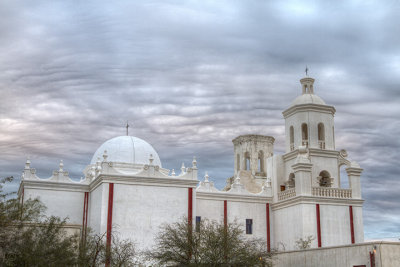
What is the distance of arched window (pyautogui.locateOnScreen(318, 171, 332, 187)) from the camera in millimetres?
39594

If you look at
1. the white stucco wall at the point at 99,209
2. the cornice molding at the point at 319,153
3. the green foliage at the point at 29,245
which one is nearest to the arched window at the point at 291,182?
the cornice molding at the point at 319,153

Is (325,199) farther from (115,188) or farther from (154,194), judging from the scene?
(115,188)

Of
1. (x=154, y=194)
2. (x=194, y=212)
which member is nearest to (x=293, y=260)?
(x=194, y=212)

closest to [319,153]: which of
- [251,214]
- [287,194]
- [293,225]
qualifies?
[287,194]

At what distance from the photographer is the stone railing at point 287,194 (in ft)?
125

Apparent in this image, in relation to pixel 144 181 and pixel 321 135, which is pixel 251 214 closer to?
pixel 321 135

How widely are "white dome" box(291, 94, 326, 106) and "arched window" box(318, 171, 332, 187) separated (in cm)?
547

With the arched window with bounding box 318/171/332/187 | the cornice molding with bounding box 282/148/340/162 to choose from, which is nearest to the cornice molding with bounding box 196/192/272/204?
the cornice molding with bounding box 282/148/340/162

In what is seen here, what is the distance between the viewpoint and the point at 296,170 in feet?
124

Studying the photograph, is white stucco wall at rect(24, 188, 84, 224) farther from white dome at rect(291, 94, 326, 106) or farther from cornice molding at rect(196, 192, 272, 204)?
white dome at rect(291, 94, 326, 106)

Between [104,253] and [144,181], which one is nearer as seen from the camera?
[104,253]

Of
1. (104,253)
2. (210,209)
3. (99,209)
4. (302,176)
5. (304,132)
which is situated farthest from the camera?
(304,132)

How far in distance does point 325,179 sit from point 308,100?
244 inches

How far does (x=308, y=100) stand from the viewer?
40969 millimetres
